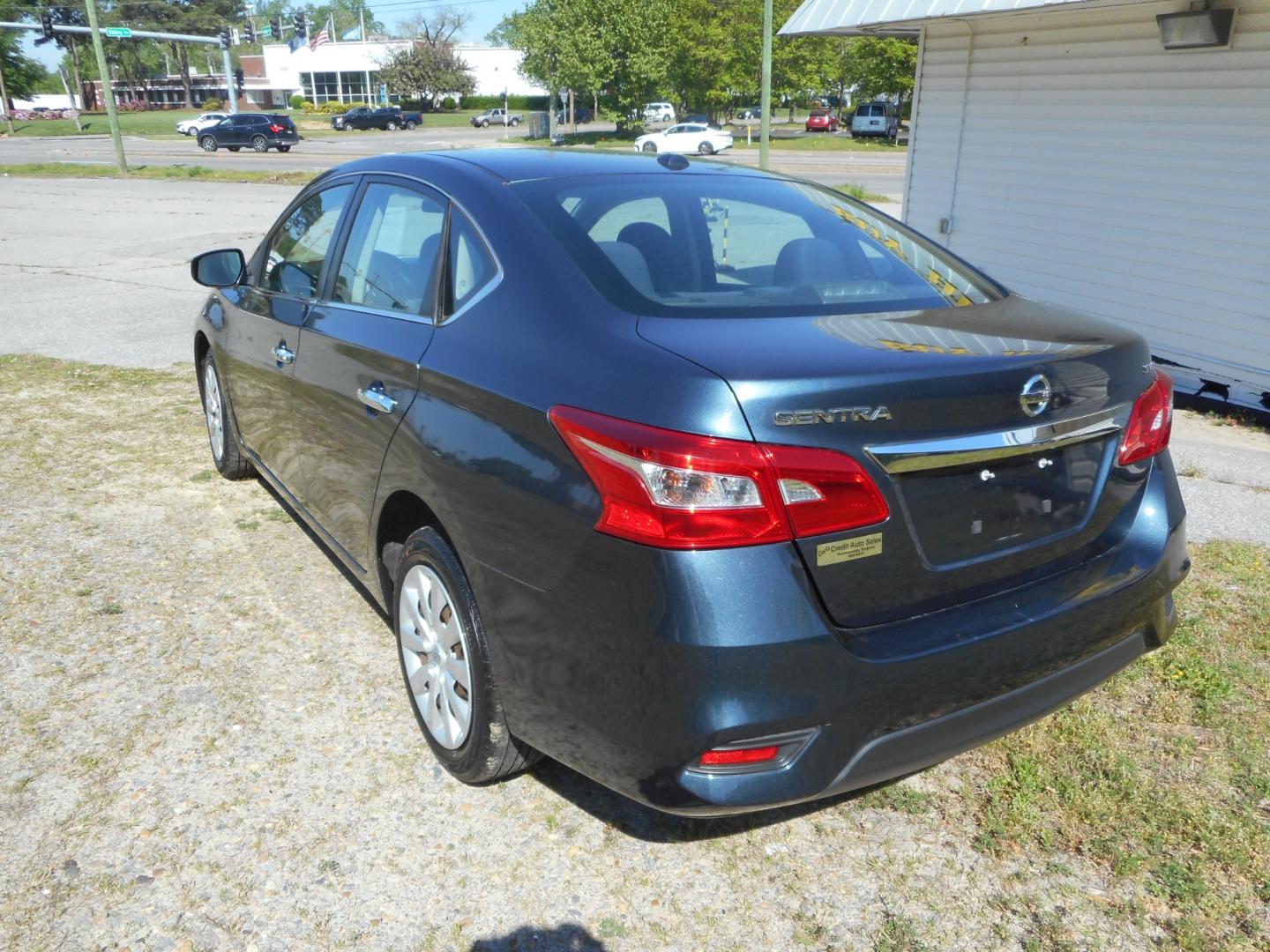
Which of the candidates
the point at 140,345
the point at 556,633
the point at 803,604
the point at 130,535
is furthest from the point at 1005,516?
the point at 140,345

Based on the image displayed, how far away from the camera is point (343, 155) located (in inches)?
1578

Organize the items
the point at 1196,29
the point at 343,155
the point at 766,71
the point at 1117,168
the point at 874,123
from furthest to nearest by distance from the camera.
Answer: the point at 874,123
the point at 343,155
the point at 766,71
the point at 1117,168
the point at 1196,29

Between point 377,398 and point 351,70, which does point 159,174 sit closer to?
point 377,398

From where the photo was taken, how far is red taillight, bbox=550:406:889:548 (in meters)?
2.03

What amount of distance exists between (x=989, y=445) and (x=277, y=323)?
2.75 metres

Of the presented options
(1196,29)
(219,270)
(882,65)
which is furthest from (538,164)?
(882,65)

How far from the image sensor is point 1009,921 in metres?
2.45

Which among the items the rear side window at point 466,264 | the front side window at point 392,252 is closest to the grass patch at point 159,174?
the front side window at point 392,252

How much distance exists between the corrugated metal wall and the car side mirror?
21.0 ft

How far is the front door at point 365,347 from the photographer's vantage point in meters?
2.96

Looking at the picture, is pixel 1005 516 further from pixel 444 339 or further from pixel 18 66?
pixel 18 66

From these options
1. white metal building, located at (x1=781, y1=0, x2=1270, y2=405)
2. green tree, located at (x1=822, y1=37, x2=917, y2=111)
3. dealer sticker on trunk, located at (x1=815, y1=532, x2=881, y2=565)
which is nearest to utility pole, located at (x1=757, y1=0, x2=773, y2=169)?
white metal building, located at (x1=781, y1=0, x2=1270, y2=405)

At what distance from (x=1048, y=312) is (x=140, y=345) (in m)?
8.11

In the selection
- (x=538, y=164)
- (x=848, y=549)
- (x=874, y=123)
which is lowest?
(x=874, y=123)
